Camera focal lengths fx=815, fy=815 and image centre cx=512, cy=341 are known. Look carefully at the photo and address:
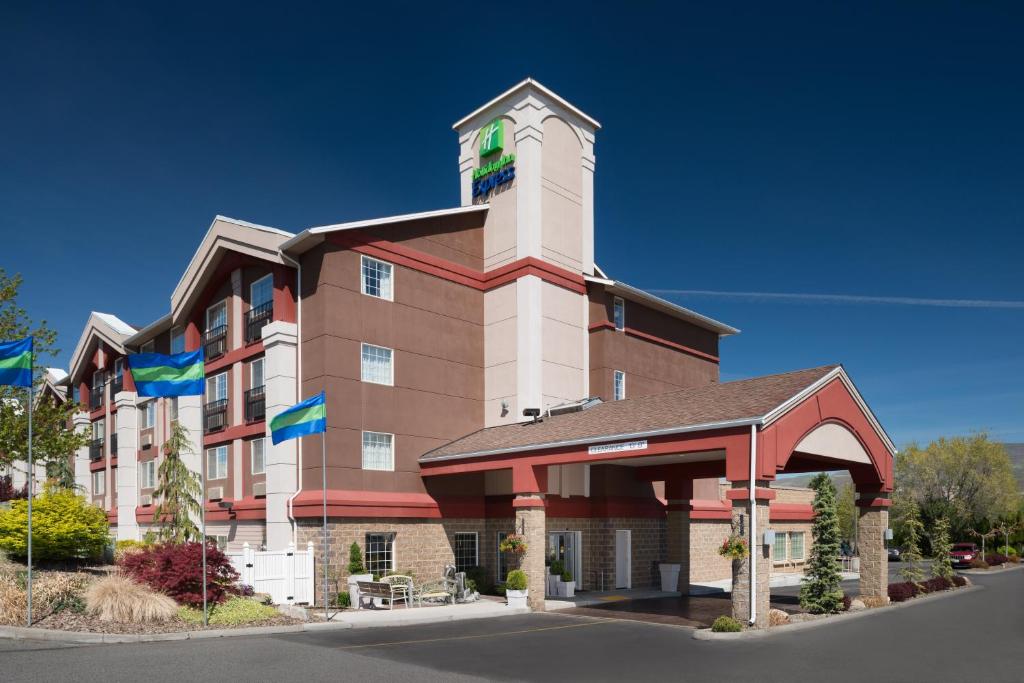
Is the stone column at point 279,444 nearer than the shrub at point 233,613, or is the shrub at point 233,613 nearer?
the shrub at point 233,613

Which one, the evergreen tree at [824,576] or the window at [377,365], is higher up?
the window at [377,365]

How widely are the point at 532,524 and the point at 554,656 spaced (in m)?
8.04

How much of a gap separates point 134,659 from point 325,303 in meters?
13.1

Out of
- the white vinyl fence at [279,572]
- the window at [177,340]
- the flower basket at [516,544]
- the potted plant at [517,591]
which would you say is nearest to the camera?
the white vinyl fence at [279,572]

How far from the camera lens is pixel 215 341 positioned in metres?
31.7

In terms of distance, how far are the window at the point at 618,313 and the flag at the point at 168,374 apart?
17.9m

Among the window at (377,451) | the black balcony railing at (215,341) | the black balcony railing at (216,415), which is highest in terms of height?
the black balcony railing at (215,341)

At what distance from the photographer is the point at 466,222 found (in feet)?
101

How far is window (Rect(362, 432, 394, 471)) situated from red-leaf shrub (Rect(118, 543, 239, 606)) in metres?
6.36

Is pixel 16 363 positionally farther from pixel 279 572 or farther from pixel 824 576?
pixel 824 576

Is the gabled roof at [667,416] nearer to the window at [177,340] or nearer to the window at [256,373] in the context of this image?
the window at [256,373]

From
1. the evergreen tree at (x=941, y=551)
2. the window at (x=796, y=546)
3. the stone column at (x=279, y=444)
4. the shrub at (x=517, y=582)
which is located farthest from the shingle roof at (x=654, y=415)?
the window at (x=796, y=546)

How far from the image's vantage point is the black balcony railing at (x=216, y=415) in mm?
30681

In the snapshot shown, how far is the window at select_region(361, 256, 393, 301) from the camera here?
2697cm
